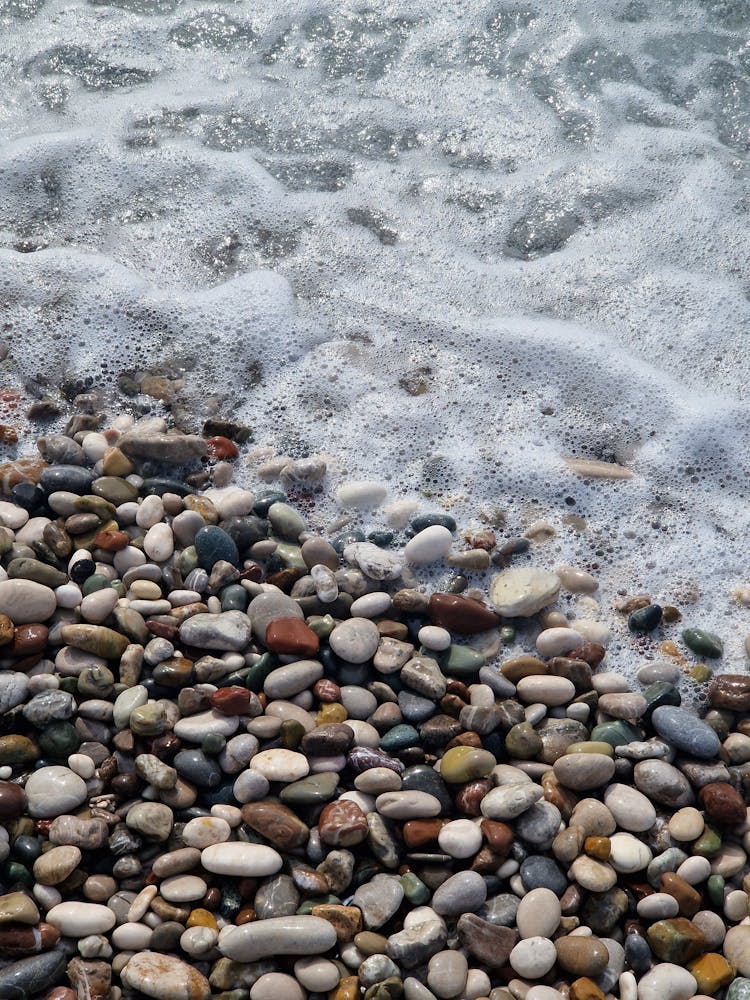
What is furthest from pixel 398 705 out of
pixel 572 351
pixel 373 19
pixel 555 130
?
pixel 373 19

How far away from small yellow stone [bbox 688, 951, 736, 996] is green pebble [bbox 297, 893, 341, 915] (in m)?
0.98

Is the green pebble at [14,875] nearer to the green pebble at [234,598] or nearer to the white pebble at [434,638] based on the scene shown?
the green pebble at [234,598]

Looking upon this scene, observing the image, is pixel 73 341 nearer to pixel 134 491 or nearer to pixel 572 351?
pixel 134 491

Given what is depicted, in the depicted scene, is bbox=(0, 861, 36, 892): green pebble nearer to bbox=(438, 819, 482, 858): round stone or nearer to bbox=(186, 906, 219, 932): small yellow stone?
bbox=(186, 906, 219, 932): small yellow stone

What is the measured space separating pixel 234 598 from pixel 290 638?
26 cm

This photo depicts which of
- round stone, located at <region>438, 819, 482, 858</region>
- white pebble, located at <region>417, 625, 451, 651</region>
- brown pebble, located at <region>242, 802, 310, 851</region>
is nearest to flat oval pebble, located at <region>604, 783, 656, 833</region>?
round stone, located at <region>438, 819, 482, 858</region>

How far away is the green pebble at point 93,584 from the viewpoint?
2.92 metres

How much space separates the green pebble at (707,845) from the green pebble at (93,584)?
1.97 m

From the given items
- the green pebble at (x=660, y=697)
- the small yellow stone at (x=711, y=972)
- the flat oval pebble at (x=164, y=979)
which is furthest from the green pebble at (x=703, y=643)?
the flat oval pebble at (x=164, y=979)

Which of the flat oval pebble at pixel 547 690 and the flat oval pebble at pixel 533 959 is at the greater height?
the flat oval pebble at pixel 547 690

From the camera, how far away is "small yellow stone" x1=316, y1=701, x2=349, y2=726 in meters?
2.78

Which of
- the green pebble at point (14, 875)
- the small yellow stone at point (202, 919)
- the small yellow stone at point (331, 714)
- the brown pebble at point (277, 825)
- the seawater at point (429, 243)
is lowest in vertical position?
the green pebble at point (14, 875)

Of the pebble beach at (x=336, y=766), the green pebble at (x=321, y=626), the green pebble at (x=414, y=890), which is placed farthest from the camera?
→ the green pebble at (x=321, y=626)

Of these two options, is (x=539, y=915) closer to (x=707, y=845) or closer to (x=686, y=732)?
(x=707, y=845)
